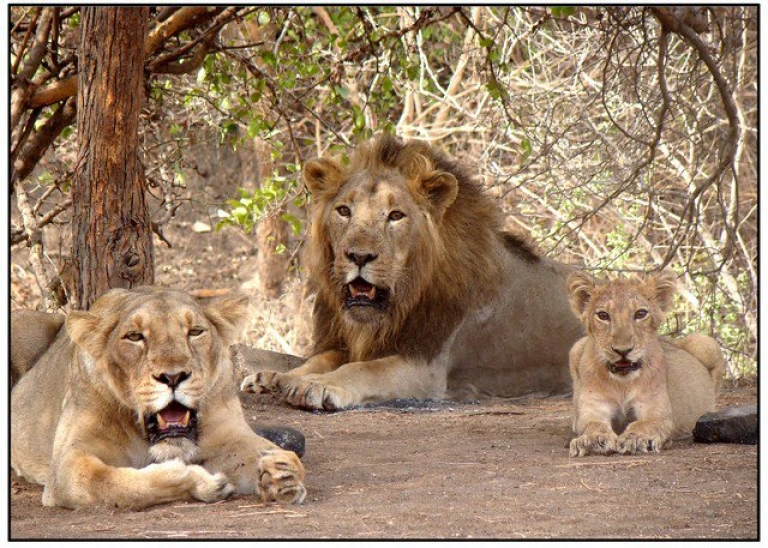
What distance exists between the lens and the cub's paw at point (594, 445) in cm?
518

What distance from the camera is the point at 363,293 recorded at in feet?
23.3

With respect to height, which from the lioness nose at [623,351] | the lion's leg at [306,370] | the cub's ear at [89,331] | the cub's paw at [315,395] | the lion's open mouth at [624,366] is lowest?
the cub's paw at [315,395]

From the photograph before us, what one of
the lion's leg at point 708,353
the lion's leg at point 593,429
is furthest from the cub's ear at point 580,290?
the lion's leg at point 708,353

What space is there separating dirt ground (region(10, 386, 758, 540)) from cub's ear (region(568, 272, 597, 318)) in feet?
2.13

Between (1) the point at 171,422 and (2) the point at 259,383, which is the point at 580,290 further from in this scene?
(2) the point at 259,383

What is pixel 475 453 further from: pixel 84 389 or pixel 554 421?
pixel 84 389

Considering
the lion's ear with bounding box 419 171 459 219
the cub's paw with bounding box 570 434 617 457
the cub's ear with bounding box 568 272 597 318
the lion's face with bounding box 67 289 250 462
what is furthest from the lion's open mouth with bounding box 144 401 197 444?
the lion's ear with bounding box 419 171 459 219

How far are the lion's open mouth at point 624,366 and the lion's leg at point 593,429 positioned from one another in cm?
20

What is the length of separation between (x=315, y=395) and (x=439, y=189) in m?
1.54

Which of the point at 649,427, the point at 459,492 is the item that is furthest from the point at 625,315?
the point at 459,492

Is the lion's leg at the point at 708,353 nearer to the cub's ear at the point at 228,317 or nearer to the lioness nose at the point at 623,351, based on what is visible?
the lioness nose at the point at 623,351

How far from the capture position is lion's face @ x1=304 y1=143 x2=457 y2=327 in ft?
22.8

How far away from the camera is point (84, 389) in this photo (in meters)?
4.64

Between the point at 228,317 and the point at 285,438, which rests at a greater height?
the point at 228,317
